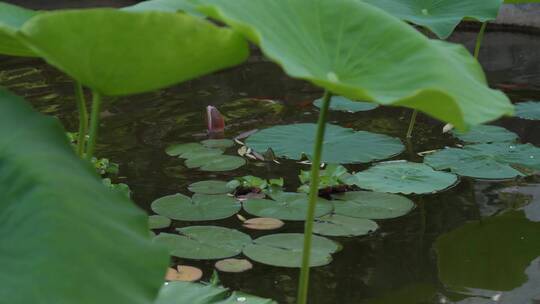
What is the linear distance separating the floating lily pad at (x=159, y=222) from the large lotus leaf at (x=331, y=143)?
50 centimetres

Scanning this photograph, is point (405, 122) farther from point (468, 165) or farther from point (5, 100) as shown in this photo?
point (5, 100)

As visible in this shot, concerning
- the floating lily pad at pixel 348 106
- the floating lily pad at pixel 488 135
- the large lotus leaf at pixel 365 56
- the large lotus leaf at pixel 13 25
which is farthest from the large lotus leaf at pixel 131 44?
the floating lily pad at pixel 348 106

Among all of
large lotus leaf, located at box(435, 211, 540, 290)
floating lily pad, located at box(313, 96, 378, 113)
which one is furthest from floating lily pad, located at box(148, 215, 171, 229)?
floating lily pad, located at box(313, 96, 378, 113)

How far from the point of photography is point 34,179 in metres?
0.81

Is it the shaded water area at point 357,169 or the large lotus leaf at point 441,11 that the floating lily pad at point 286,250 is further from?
the large lotus leaf at point 441,11

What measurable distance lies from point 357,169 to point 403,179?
0.56ft

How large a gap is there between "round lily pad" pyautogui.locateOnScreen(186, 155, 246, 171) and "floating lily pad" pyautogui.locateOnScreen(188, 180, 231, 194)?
11cm

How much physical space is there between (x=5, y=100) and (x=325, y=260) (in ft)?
3.21

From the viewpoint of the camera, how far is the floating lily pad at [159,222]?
1953 mm

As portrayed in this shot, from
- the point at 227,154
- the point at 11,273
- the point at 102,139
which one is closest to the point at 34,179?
the point at 11,273

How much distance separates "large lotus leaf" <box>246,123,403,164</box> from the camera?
7.81ft

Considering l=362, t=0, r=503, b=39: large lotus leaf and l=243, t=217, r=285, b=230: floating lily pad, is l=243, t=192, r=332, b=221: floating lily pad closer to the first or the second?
l=243, t=217, r=285, b=230: floating lily pad

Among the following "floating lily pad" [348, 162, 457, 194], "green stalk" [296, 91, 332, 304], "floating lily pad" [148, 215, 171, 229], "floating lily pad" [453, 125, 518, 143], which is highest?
"green stalk" [296, 91, 332, 304]

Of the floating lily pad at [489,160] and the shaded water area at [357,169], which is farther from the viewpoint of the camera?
the floating lily pad at [489,160]
